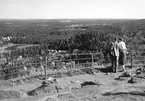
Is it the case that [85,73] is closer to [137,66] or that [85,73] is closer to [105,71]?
[105,71]

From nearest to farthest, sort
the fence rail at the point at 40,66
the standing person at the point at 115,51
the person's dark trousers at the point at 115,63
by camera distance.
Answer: the fence rail at the point at 40,66 → the standing person at the point at 115,51 → the person's dark trousers at the point at 115,63

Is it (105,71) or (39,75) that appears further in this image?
(105,71)

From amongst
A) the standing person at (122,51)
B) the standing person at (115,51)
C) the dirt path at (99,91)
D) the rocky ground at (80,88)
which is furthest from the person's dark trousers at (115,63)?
the dirt path at (99,91)

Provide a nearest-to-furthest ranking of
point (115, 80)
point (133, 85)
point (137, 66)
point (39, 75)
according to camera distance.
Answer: point (133, 85), point (115, 80), point (39, 75), point (137, 66)

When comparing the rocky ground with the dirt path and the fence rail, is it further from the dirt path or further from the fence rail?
the fence rail

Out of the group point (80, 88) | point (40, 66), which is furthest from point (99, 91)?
point (40, 66)

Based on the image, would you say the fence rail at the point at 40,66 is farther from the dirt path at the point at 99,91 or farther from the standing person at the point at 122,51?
the dirt path at the point at 99,91

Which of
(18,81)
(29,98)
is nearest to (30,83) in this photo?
(18,81)

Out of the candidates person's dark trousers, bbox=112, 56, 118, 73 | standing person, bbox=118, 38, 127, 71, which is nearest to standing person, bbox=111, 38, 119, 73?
person's dark trousers, bbox=112, 56, 118, 73
